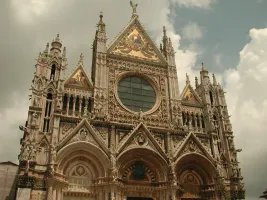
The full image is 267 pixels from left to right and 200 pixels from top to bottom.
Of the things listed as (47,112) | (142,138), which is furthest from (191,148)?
(47,112)

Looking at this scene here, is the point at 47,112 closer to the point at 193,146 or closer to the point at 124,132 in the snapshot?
the point at 124,132

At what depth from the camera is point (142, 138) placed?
64.4ft

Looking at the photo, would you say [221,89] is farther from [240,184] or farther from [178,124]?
[240,184]

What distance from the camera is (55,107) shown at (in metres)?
18.9

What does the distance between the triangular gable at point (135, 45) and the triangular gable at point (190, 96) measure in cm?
311

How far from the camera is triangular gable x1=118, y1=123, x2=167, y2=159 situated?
19.3 m

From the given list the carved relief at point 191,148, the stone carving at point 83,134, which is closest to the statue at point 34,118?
the stone carving at point 83,134

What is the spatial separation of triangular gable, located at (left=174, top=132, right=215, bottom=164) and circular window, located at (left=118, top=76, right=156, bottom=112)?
3833 millimetres

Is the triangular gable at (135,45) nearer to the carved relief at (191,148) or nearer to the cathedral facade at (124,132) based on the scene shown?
the cathedral facade at (124,132)

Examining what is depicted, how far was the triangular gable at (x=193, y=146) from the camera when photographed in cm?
2027

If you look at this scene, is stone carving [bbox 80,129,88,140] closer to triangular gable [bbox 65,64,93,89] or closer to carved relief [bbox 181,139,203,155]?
triangular gable [bbox 65,64,93,89]

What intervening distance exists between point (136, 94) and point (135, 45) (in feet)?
15.5

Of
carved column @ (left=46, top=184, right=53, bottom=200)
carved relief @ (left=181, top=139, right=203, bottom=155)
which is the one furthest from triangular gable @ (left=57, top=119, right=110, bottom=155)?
carved relief @ (left=181, top=139, right=203, bottom=155)

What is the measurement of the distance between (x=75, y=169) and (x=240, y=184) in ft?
37.0
